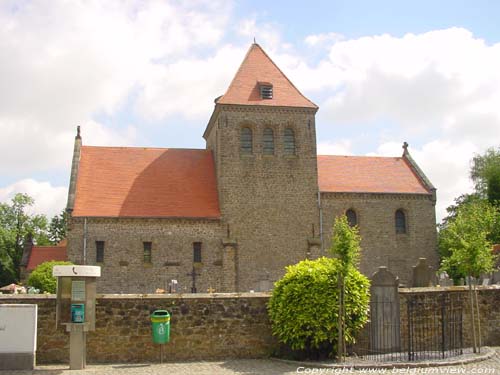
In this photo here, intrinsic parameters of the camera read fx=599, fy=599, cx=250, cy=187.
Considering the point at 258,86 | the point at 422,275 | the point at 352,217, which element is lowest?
the point at 422,275

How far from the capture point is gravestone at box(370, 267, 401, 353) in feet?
53.5

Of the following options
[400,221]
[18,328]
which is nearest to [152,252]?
[400,221]

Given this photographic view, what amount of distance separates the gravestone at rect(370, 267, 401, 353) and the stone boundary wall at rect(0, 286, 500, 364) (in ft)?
9.23

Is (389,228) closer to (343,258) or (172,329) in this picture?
(343,258)

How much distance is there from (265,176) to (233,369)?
20.2 meters

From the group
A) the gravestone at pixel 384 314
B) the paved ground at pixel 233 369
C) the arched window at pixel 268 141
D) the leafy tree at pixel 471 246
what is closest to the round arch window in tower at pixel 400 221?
the arched window at pixel 268 141

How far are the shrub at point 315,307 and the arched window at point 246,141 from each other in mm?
18544

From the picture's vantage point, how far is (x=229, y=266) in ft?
104

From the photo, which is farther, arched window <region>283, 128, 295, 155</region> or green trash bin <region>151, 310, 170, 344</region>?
arched window <region>283, 128, 295, 155</region>

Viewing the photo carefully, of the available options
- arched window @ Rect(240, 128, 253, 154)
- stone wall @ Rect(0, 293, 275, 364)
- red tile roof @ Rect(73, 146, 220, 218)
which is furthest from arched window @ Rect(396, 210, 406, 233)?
stone wall @ Rect(0, 293, 275, 364)

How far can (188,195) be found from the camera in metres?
33.4

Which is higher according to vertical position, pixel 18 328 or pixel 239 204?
pixel 239 204

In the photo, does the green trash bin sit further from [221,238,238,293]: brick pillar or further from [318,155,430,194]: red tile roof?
[318,155,430,194]: red tile roof

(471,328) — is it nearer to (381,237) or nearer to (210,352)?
(210,352)
